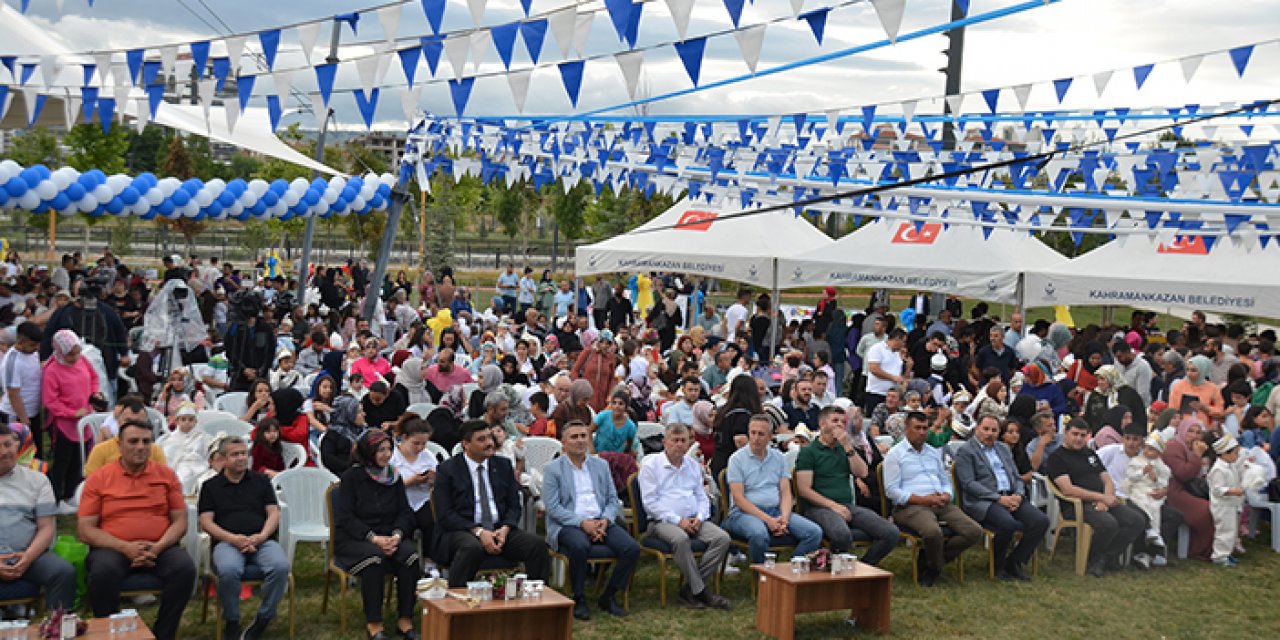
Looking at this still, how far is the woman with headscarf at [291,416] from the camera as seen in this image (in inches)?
331

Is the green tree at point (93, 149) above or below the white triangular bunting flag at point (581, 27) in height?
above

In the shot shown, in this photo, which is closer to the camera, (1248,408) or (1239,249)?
(1248,408)

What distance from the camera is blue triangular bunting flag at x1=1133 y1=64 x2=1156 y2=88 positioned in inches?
343

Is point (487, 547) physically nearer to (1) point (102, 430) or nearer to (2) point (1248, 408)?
(1) point (102, 430)

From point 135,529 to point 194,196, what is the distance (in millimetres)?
11390

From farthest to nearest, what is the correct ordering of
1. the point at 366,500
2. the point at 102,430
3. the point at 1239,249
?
the point at 1239,249 → the point at 102,430 → the point at 366,500

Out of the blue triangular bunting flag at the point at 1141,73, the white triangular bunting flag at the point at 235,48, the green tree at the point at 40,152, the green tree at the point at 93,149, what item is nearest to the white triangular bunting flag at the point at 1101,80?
the blue triangular bunting flag at the point at 1141,73

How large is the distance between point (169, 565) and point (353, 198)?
422 inches

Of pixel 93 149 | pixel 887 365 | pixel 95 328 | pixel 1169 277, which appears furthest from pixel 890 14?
pixel 93 149

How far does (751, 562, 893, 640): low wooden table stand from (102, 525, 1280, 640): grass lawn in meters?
0.11

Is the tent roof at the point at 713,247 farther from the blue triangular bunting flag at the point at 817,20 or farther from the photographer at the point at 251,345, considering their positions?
the blue triangular bunting flag at the point at 817,20

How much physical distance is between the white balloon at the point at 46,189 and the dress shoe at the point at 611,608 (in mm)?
11151

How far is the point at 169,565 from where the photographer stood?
603 cm


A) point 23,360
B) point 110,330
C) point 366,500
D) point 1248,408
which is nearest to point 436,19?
point 366,500
